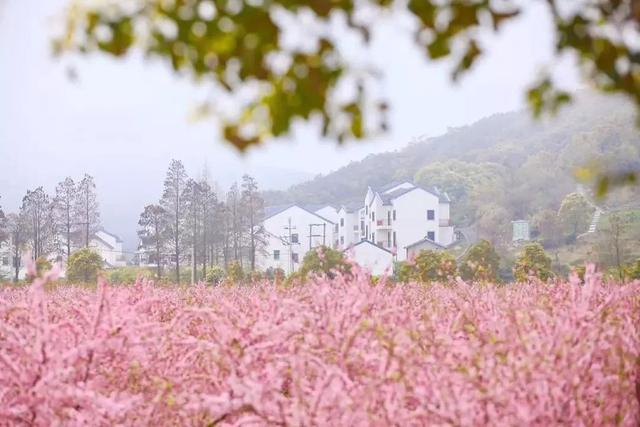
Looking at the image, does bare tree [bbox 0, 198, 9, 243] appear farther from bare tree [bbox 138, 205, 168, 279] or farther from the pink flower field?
the pink flower field

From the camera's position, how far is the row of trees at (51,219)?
13711mm

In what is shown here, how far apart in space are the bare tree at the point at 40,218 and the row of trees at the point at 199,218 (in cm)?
209

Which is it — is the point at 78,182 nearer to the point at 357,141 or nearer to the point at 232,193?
the point at 232,193

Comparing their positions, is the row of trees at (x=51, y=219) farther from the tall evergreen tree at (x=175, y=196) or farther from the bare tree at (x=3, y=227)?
the tall evergreen tree at (x=175, y=196)

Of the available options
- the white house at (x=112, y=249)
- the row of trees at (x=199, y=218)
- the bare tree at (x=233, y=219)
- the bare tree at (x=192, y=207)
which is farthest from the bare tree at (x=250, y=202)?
the white house at (x=112, y=249)

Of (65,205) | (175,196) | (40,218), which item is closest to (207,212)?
(175,196)

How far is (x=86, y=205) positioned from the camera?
16609mm

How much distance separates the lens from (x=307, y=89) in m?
1.64

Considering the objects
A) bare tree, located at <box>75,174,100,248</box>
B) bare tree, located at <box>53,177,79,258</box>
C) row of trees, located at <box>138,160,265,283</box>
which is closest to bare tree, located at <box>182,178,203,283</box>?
row of trees, located at <box>138,160,265,283</box>

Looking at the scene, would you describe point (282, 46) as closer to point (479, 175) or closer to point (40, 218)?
point (40, 218)

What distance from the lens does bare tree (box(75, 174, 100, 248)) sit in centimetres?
1644

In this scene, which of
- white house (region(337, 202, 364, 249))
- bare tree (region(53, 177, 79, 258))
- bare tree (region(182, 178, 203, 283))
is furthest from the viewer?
white house (region(337, 202, 364, 249))

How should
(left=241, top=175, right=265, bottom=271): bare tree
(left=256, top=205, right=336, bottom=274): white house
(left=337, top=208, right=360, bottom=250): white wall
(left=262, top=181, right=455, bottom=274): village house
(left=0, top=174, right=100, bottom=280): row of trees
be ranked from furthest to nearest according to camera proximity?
(left=337, top=208, right=360, bottom=250): white wall < (left=262, top=181, right=455, bottom=274): village house < (left=256, top=205, right=336, bottom=274): white house < (left=241, top=175, right=265, bottom=271): bare tree < (left=0, top=174, right=100, bottom=280): row of trees

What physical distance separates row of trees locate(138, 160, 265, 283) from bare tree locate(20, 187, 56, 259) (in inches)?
82.4
